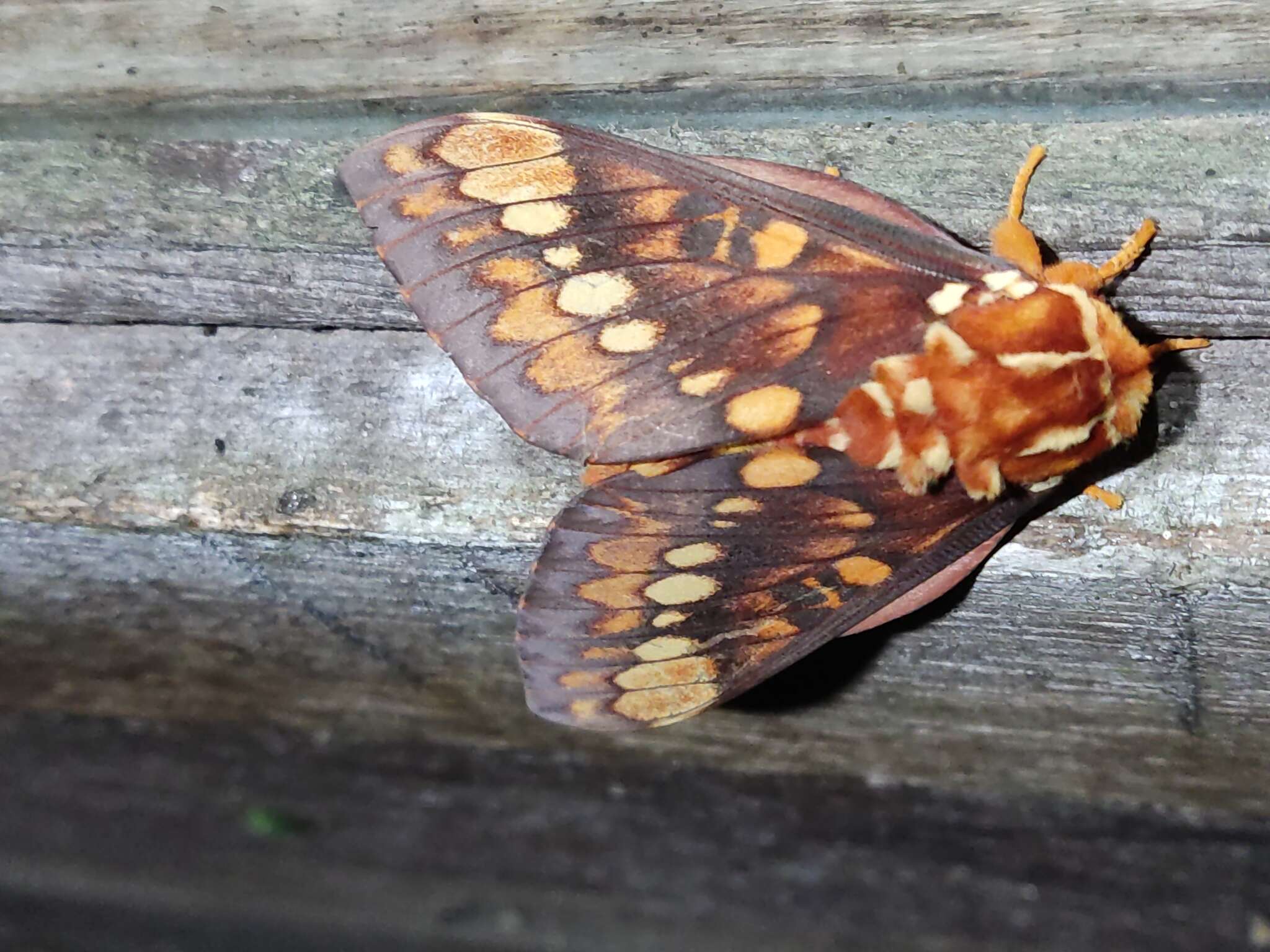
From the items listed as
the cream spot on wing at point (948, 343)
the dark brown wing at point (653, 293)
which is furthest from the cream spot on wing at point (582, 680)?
the cream spot on wing at point (948, 343)

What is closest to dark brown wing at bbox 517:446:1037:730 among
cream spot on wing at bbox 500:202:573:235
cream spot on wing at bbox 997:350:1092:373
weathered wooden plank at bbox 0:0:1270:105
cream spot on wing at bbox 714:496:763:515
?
cream spot on wing at bbox 714:496:763:515

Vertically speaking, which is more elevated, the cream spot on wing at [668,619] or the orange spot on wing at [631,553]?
the orange spot on wing at [631,553]

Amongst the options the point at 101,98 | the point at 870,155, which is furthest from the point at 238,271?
the point at 870,155

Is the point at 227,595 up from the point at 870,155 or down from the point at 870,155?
down

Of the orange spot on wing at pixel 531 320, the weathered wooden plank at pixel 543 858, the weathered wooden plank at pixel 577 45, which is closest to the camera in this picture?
the weathered wooden plank at pixel 577 45

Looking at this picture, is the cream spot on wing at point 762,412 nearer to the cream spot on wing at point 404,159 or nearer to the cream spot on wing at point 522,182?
the cream spot on wing at point 522,182

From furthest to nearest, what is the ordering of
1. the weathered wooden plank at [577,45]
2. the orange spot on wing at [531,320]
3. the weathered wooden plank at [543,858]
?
1. the weathered wooden plank at [543,858]
2. the orange spot on wing at [531,320]
3. the weathered wooden plank at [577,45]

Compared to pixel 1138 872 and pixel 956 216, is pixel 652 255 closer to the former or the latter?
pixel 956 216
